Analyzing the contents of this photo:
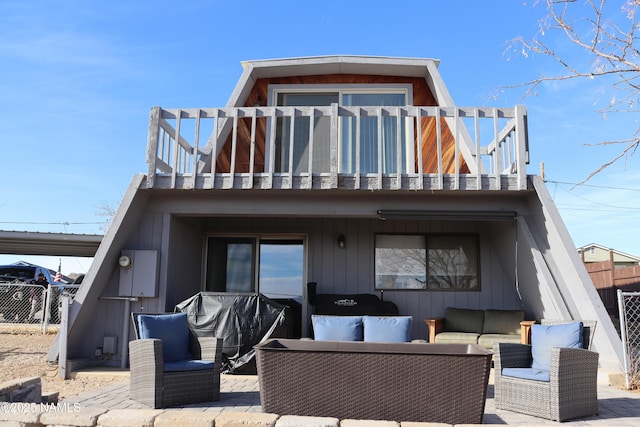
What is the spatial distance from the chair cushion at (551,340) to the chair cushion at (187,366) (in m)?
3.08

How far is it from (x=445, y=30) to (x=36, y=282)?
12316mm

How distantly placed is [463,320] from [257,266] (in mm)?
3513

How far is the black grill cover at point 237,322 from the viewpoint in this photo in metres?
6.24

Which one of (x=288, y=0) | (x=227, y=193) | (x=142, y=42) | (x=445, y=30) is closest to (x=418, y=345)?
(x=227, y=193)

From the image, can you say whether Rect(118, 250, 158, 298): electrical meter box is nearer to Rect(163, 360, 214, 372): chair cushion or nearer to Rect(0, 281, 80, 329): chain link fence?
Rect(163, 360, 214, 372): chair cushion

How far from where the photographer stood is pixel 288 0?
8.55 metres

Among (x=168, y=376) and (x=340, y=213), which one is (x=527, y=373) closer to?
(x=168, y=376)

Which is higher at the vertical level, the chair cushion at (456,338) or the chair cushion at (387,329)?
the chair cushion at (387,329)

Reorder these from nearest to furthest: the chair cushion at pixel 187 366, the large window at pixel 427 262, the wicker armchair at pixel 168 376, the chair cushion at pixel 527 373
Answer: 1. the chair cushion at pixel 527 373
2. the wicker armchair at pixel 168 376
3. the chair cushion at pixel 187 366
4. the large window at pixel 427 262

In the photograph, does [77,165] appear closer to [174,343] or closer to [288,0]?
[288,0]

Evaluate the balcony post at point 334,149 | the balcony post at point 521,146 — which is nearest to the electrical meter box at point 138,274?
the balcony post at point 334,149

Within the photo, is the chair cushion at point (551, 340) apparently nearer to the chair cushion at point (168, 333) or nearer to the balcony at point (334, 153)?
the balcony at point (334, 153)

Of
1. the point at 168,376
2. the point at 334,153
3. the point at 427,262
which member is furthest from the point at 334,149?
the point at 168,376

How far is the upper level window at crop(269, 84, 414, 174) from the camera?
8.46m
